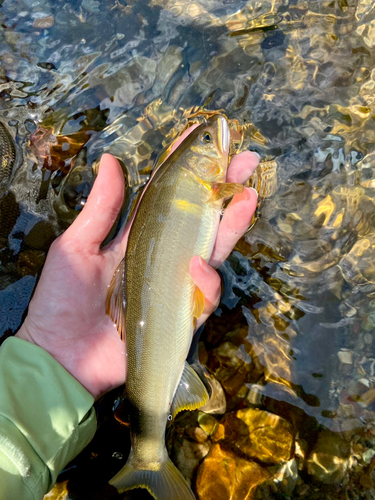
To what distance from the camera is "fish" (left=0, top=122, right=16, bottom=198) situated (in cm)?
398

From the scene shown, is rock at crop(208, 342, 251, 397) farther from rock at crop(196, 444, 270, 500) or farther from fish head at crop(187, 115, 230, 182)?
fish head at crop(187, 115, 230, 182)

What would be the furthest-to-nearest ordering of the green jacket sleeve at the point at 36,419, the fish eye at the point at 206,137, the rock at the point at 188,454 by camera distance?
the rock at the point at 188,454 < the fish eye at the point at 206,137 < the green jacket sleeve at the point at 36,419

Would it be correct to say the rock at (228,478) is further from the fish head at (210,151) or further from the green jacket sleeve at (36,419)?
the fish head at (210,151)

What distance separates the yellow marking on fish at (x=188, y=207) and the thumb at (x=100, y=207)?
0.64 meters

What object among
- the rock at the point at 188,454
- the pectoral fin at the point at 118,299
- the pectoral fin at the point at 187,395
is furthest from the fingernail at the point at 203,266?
the rock at the point at 188,454

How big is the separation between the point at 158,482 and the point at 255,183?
9.15ft

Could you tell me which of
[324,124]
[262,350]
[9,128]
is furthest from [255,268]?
[9,128]

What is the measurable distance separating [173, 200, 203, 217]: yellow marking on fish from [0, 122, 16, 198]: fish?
2138 millimetres

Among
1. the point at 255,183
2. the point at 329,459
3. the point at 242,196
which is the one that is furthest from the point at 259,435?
the point at 255,183

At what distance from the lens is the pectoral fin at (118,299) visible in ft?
9.82

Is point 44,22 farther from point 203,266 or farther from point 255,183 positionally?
point 203,266

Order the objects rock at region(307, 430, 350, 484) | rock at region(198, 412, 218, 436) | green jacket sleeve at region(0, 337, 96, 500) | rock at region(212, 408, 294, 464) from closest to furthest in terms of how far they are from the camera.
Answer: green jacket sleeve at region(0, 337, 96, 500) < rock at region(307, 430, 350, 484) < rock at region(212, 408, 294, 464) < rock at region(198, 412, 218, 436)

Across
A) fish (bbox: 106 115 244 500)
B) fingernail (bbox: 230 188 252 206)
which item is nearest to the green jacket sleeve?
fish (bbox: 106 115 244 500)

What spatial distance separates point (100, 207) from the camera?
127 inches
